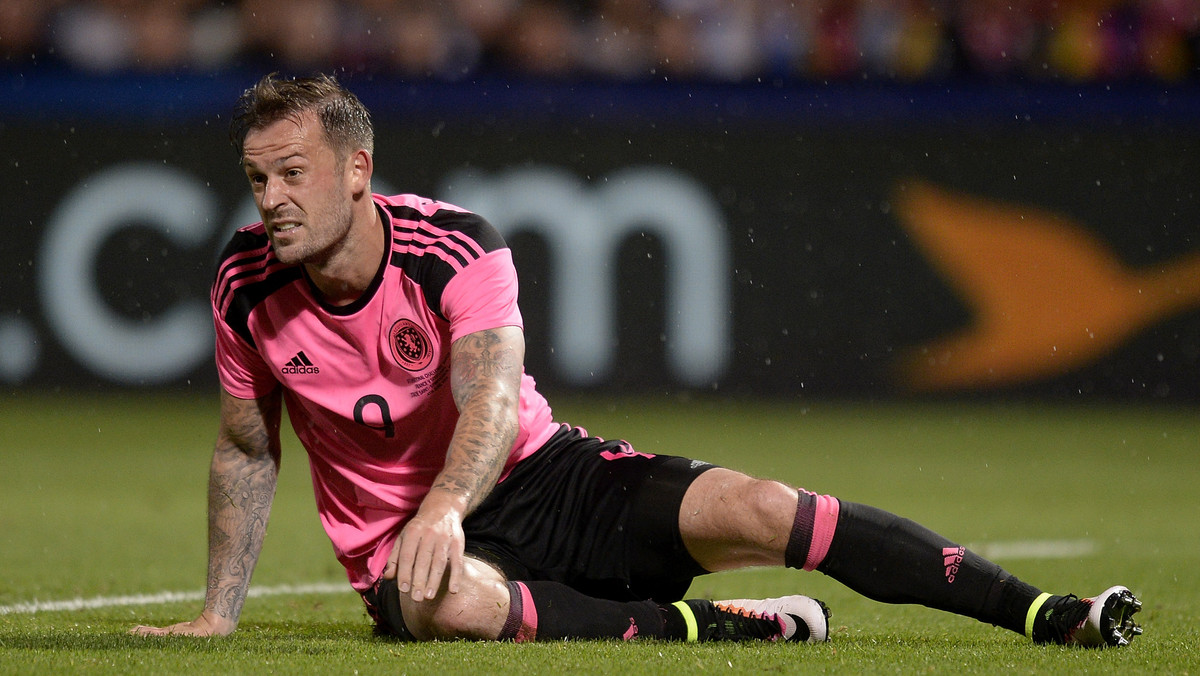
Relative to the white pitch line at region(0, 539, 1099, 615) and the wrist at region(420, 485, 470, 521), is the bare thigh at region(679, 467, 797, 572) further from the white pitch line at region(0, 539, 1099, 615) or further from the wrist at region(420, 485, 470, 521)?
the white pitch line at region(0, 539, 1099, 615)

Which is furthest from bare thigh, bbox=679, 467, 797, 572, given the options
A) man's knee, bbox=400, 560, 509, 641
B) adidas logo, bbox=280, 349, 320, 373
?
adidas logo, bbox=280, 349, 320, 373

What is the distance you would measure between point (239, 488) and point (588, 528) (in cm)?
98

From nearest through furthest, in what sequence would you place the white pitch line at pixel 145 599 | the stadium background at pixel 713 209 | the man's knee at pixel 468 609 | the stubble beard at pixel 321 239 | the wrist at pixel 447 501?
the wrist at pixel 447 501
the man's knee at pixel 468 609
the stubble beard at pixel 321 239
the white pitch line at pixel 145 599
the stadium background at pixel 713 209

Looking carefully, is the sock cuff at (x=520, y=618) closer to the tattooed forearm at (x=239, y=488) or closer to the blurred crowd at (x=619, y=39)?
the tattooed forearm at (x=239, y=488)

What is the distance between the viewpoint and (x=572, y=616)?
402 centimetres

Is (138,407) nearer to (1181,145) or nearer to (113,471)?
(113,471)

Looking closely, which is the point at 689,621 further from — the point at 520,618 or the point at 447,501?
the point at 447,501

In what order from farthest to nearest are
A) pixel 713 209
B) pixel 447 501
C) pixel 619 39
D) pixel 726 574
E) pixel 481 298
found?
pixel 619 39, pixel 713 209, pixel 726 574, pixel 481 298, pixel 447 501

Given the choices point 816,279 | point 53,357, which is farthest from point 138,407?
point 816,279

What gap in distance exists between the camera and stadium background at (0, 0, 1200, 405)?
11359 mm

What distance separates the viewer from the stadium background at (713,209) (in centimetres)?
1136

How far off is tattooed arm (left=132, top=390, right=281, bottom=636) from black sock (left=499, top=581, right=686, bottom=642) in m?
0.81

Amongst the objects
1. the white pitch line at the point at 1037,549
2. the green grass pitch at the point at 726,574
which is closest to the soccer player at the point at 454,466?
the green grass pitch at the point at 726,574

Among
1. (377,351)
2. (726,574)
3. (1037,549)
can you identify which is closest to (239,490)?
(377,351)
